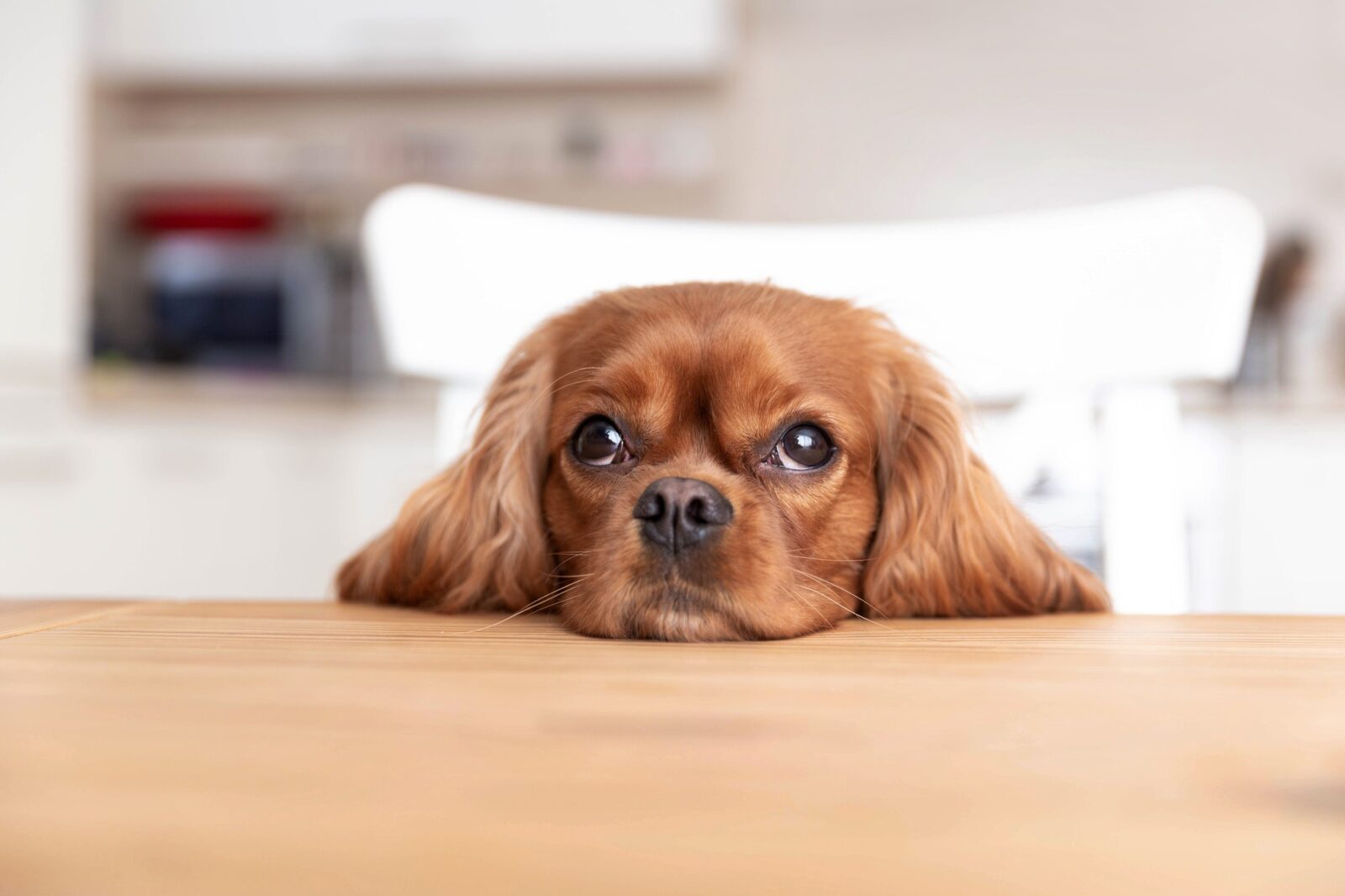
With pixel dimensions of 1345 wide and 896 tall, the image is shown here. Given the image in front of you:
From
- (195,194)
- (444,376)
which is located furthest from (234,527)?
(444,376)

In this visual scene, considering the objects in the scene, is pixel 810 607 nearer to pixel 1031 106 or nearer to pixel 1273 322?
pixel 1273 322

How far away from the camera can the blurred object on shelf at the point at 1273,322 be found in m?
4.65

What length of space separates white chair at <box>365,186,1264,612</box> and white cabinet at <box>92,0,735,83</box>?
126 inches

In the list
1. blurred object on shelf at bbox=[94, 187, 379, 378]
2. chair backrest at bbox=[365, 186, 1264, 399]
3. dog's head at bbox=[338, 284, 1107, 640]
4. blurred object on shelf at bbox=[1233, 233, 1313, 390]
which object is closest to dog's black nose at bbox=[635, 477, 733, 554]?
dog's head at bbox=[338, 284, 1107, 640]

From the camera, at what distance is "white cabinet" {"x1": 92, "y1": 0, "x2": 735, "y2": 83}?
4812 mm

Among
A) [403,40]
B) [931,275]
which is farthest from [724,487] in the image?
[403,40]

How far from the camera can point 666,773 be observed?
0.46 metres

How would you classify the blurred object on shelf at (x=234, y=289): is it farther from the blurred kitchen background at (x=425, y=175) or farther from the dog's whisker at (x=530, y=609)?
the dog's whisker at (x=530, y=609)

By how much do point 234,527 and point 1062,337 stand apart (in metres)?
3.25

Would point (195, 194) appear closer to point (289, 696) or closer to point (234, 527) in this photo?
point (234, 527)

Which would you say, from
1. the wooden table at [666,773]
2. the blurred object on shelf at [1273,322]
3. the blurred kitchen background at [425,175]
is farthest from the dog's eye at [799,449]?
the blurred object on shelf at [1273,322]

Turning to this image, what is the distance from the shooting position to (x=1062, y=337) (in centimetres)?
185

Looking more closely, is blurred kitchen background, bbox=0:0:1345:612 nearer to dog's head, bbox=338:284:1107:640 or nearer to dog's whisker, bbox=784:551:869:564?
dog's head, bbox=338:284:1107:640

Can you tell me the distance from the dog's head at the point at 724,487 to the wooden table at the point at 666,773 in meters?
0.37
